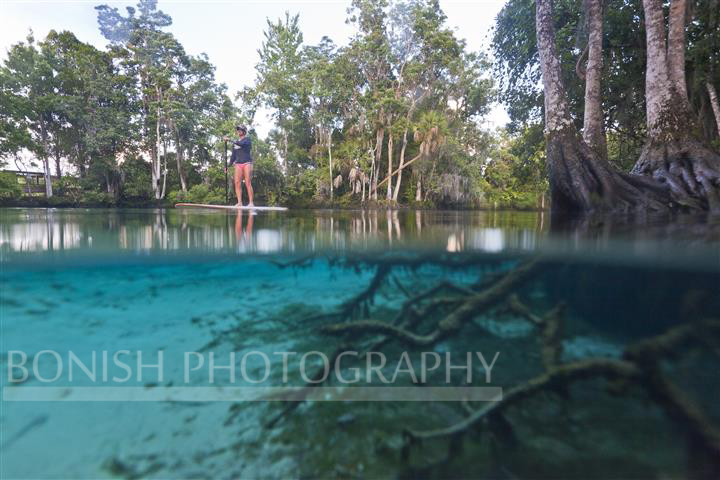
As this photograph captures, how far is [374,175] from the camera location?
22.9 m

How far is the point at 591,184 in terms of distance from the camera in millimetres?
6863

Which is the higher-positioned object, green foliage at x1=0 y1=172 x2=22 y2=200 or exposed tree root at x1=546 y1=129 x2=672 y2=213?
green foliage at x1=0 y1=172 x2=22 y2=200

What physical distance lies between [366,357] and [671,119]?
8.54 metres

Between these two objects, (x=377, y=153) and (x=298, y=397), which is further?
(x=377, y=153)

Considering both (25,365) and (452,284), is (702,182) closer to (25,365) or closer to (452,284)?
(452,284)

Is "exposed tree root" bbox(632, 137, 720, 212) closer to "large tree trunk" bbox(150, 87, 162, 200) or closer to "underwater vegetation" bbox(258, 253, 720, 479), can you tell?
"underwater vegetation" bbox(258, 253, 720, 479)

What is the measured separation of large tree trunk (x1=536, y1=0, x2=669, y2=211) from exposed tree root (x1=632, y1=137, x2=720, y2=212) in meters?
0.33

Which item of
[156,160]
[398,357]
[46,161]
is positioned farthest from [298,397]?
[46,161]

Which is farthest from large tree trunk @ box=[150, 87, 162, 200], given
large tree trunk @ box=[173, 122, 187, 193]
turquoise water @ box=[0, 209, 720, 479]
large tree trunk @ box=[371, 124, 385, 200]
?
turquoise water @ box=[0, 209, 720, 479]

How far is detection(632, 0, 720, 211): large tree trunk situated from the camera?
6.75 metres

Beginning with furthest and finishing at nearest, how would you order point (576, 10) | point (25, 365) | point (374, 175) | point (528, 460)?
point (374, 175), point (576, 10), point (25, 365), point (528, 460)

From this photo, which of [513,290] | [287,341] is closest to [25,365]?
[287,341]

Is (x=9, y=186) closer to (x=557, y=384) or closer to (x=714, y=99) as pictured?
(x=557, y=384)

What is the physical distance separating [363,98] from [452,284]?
20.6 metres
